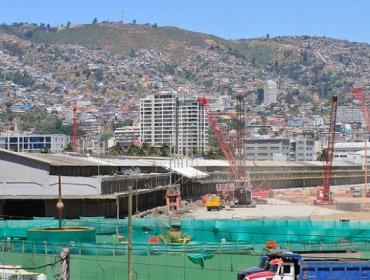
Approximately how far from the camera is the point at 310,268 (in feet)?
106

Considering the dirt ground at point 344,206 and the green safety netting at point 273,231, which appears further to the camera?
the dirt ground at point 344,206

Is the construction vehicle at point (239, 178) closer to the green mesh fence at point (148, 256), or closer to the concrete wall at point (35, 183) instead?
the concrete wall at point (35, 183)

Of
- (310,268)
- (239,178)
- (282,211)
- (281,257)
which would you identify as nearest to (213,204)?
(282,211)

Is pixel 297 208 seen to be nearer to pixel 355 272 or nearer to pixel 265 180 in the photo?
pixel 265 180

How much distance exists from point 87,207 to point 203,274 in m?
42.6

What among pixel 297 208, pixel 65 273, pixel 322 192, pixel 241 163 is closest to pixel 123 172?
pixel 297 208

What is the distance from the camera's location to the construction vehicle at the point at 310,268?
1252 inches

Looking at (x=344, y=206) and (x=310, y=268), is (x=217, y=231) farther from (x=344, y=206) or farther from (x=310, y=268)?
(x=344, y=206)

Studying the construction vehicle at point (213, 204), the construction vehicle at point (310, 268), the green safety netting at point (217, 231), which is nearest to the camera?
the construction vehicle at point (310, 268)

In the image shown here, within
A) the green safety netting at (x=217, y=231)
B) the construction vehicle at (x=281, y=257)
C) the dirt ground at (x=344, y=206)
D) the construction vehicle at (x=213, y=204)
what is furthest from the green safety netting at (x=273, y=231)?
the construction vehicle at (x=213, y=204)

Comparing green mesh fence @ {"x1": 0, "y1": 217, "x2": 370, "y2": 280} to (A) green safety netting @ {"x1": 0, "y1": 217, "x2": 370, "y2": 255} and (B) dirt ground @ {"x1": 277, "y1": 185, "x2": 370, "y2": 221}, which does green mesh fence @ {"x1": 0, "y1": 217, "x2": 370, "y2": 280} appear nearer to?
(A) green safety netting @ {"x1": 0, "y1": 217, "x2": 370, "y2": 255}

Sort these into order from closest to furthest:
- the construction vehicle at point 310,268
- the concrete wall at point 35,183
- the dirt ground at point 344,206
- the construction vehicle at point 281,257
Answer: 1. the construction vehicle at point 310,268
2. the construction vehicle at point 281,257
3. the concrete wall at point 35,183
4. the dirt ground at point 344,206

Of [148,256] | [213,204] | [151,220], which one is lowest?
[213,204]

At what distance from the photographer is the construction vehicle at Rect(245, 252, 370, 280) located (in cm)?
3180
